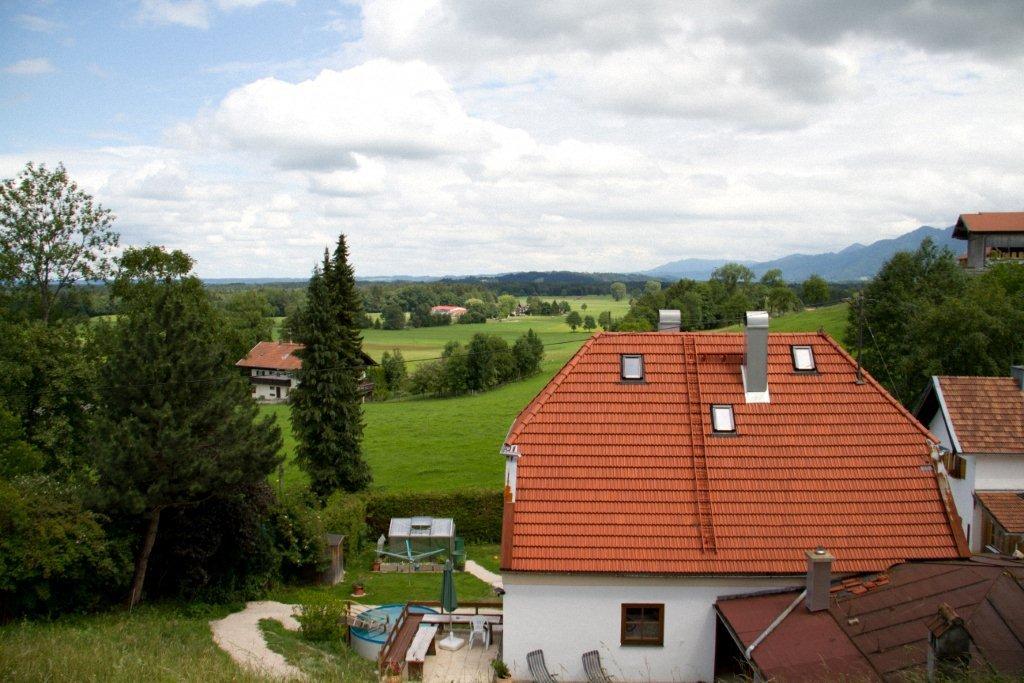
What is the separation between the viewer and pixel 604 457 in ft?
51.0

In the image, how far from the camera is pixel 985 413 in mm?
23594

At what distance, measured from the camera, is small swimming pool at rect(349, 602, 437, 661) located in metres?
17.4

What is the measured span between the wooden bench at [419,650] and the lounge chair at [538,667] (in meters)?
2.06

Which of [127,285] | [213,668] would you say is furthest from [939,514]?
[127,285]

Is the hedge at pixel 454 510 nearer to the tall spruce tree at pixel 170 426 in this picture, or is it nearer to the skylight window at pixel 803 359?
the tall spruce tree at pixel 170 426

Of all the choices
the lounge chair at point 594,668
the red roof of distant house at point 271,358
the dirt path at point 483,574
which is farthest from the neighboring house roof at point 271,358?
the lounge chair at point 594,668

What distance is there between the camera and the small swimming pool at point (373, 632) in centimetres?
1744

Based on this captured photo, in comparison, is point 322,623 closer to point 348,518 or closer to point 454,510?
point 348,518

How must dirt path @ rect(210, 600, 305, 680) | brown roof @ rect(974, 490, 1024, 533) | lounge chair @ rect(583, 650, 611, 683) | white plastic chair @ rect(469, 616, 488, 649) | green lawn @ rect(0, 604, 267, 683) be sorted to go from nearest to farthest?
green lawn @ rect(0, 604, 267, 683)
lounge chair @ rect(583, 650, 611, 683)
dirt path @ rect(210, 600, 305, 680)
white plastic chair @ rect(469, 616, 488, 649)
brown roof @ rect(974, 490, 1024, 533)

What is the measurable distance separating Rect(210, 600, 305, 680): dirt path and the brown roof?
18.8 m

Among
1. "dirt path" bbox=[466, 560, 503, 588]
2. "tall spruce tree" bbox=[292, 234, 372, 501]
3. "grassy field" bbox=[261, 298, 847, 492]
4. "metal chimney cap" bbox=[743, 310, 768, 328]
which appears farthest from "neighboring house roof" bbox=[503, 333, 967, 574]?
"tall spruce tree" bbox=[292, 234, 372, 501]

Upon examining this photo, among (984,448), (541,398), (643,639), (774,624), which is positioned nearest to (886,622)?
(774,624)

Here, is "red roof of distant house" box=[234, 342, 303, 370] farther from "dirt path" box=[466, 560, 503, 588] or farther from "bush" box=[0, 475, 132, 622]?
"bush" box=[0, 475, 132, 622]

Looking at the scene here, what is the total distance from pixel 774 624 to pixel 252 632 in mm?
12117
